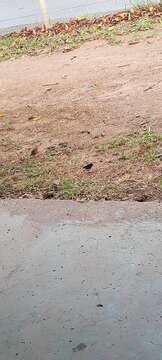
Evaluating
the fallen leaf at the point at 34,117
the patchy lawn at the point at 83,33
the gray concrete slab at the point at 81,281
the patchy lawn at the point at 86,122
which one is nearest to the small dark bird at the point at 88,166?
the patchy lawn at the point at 86,122

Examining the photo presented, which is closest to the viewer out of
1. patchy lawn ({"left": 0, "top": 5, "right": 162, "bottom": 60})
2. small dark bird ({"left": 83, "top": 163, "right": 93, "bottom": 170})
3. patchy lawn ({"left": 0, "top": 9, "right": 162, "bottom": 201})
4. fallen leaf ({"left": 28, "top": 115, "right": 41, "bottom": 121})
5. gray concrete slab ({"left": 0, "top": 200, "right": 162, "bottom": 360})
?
gray concrete slab ({"left": 0, "top": 200, "right": 162, "bottom": 360})

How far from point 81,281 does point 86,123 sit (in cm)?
228

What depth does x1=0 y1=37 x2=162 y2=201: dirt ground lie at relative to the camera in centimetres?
343

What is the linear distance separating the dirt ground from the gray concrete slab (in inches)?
10.3

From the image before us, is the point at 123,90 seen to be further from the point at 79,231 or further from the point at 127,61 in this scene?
the point at 79,231

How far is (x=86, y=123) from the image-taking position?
453 centimetres

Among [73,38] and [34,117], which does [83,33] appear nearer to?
[73,38]

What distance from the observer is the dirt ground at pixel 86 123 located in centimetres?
343

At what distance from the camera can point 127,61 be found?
20.5 feet

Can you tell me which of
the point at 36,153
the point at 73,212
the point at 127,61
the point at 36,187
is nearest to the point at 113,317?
the point at 73,212

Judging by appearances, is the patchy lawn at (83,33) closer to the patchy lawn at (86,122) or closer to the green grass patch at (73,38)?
the green grass patch at (73,38)

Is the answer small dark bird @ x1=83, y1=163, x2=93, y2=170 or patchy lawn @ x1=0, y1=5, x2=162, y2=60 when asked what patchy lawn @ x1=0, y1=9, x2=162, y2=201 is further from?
patchy lawn @ x1=0, y1=5, x2=162, y2=60

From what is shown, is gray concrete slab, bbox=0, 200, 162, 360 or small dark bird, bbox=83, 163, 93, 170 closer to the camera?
gray concrete slab, bbox=0, 200, 162, 360

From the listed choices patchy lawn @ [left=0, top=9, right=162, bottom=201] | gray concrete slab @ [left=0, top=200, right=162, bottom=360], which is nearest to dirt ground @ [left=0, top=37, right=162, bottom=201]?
patchy lawn @ [left=0, top=9, right=162, bottom=201]
